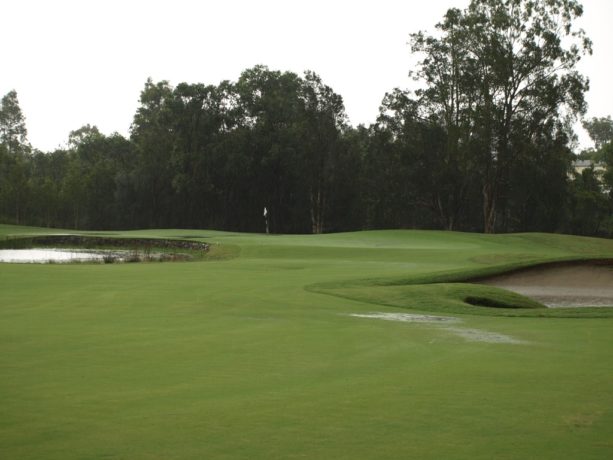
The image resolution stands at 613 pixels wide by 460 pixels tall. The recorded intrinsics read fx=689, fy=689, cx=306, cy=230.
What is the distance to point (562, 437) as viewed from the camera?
4953 millimetres

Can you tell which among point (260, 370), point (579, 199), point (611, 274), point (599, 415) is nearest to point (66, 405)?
point (260, 370)

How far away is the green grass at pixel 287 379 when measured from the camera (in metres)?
4.85

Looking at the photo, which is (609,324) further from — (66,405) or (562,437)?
(66,405)

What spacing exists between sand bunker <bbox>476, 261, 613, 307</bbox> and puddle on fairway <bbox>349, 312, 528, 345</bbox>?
6128 mm

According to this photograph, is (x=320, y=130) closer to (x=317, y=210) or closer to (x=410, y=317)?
(x=317, y=210)

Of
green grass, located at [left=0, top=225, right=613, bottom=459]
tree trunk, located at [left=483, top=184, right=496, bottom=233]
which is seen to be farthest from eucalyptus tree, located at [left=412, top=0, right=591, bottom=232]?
green grass, located at [left=0, top=225, right=613, bottom=459]

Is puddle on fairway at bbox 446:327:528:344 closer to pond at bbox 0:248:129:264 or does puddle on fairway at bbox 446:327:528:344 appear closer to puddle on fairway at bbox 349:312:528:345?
puddle on fairway at bbox 349:312:528:345

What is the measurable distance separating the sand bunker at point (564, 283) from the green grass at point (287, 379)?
4568 millimetres

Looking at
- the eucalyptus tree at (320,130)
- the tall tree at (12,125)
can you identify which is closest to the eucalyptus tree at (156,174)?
the eucalyptus tree at (320,130)

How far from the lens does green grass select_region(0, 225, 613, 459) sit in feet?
15.9

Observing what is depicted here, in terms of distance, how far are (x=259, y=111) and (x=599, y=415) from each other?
64.5m

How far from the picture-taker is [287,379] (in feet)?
22.5

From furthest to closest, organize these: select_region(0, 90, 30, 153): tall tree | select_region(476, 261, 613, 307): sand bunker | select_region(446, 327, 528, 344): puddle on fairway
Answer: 1. select_region(0, 90, 30, 153): tall tree
2. select_region(476, 261, 613, 307): sand bunker
3. select_region(446, 327, 528, 344): puddle on fairway

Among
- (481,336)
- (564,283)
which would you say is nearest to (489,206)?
(564,283)
